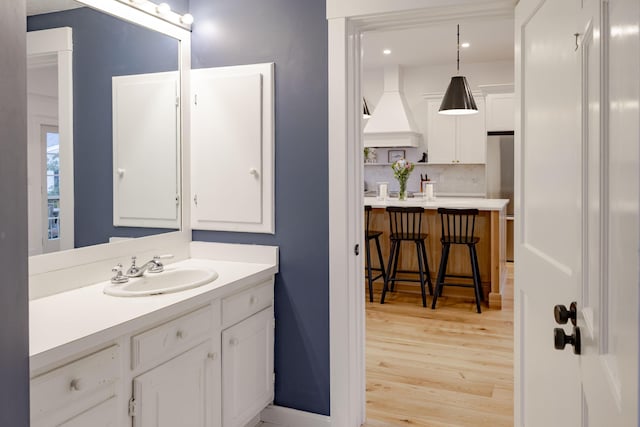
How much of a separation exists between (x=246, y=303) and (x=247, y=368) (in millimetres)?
302

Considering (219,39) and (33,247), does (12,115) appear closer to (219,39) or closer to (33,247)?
(33,247)

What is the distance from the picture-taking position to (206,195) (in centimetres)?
273

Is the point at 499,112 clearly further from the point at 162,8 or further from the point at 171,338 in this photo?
the point at 171,338

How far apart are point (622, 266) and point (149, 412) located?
1606mm

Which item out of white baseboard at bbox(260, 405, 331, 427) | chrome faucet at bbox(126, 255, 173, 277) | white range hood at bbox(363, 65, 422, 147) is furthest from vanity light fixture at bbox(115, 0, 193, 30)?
white range hood at bbox(363, 65, 422, 147)

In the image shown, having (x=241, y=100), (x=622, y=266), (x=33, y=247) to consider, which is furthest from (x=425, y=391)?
(x=622, y=266)

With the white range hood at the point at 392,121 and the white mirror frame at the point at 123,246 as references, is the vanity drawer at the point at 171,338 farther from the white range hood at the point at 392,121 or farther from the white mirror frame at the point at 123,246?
the white range hood at the point at 392,121

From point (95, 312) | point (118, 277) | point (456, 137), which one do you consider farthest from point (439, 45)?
point (95, 312)

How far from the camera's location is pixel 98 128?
2.25m

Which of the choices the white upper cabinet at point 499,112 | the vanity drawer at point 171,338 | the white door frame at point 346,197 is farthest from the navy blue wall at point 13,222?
the white upper cabinet at point 499,112

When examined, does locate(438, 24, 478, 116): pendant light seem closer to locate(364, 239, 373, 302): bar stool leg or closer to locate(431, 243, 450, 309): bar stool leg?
locate(431, 243, 450, 309): bar stool leg

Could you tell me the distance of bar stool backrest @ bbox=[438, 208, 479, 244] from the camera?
4738 mm

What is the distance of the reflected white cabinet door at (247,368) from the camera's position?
2.21m

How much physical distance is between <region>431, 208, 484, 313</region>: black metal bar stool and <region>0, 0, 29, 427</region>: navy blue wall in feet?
13.6
